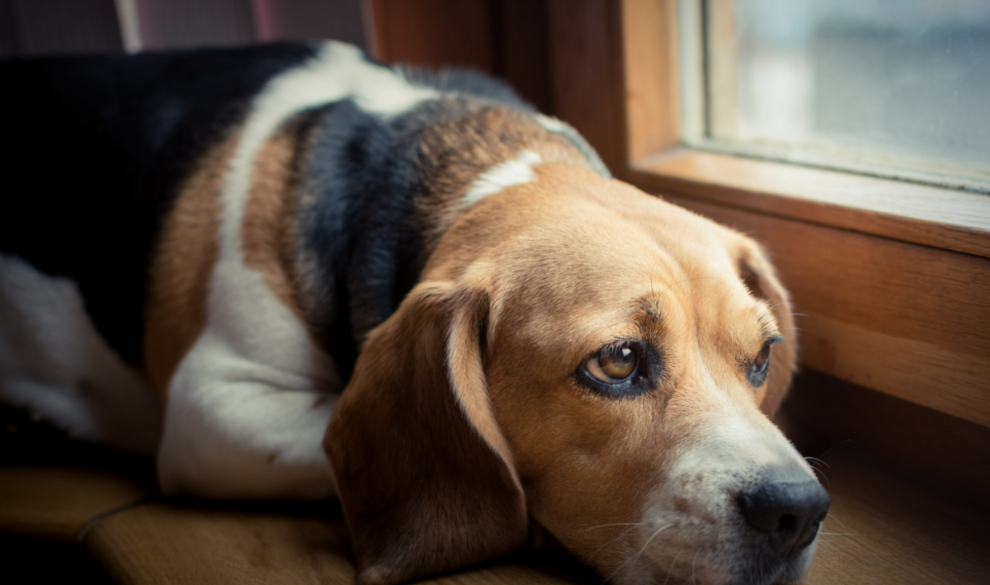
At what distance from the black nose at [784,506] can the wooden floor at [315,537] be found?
8.1 inches

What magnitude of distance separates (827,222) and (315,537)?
142 cm

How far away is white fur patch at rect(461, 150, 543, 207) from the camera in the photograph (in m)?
1.82

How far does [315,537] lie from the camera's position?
1.66 meters

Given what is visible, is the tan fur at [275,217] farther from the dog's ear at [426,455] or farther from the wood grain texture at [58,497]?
the wood grain texture at [58,497]

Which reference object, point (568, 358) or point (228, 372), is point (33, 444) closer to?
point (228, 372)

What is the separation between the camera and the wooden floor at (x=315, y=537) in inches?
57.5

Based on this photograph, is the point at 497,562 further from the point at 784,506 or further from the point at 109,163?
the point at 109,163

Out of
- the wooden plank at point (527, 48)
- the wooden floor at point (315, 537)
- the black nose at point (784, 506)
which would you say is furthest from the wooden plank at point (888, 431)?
the wooden plank at point (527, 48)

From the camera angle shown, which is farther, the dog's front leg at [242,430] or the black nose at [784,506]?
the dog's front leg at [242,430]

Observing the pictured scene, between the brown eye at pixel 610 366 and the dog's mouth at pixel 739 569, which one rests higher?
the brown eye at pixel 610 366

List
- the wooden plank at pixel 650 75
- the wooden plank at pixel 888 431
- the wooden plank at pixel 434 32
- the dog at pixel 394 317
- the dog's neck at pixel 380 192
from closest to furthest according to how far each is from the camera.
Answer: the dog at pixel 394 317 → the wooden plank at pixel 888 431 → the dog's neck at pixel 380 192 → the wooden plank at pixel 650 75 → the wooden plank at pixel 434 32

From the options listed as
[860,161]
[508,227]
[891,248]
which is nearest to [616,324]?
[508,227]

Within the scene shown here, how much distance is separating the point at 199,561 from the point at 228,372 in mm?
439


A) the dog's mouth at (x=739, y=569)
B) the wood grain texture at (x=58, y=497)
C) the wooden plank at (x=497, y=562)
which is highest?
the dog's mouth at (x=739, y=569)
